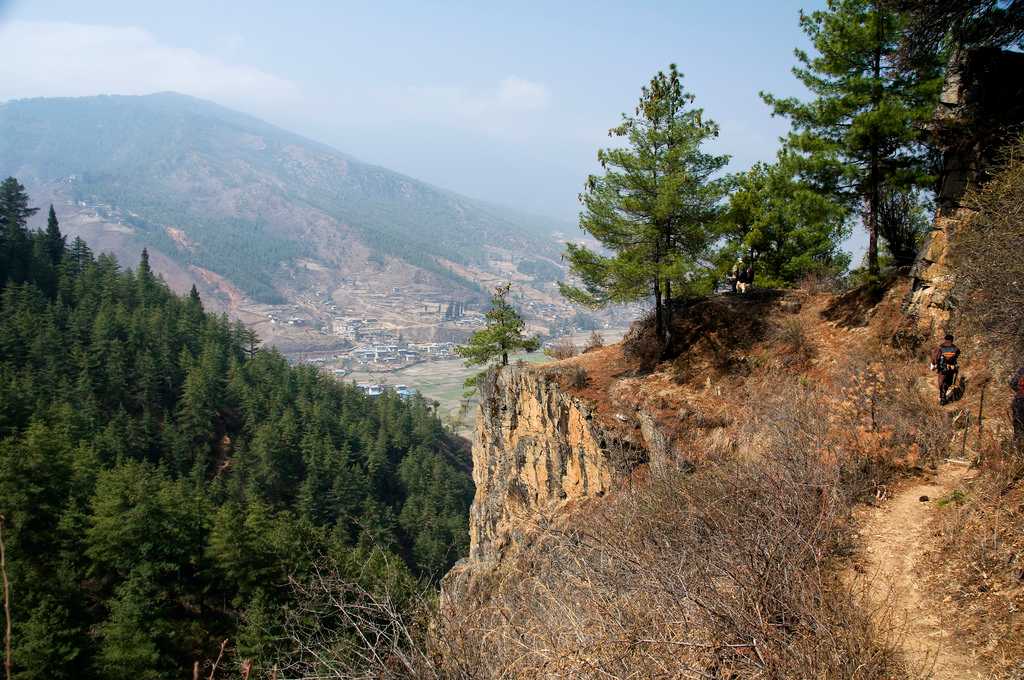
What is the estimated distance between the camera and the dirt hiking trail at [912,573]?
4.49 metres

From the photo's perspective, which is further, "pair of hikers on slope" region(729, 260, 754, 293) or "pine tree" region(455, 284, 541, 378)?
"pine tree" region(455, 284, 541, 378)

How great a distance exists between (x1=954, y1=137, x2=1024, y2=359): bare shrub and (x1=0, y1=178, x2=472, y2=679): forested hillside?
8.47 m

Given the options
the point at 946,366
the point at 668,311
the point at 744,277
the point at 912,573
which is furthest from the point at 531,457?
the point at 912,573

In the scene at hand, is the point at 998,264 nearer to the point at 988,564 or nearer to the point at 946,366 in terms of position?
the point at 946,366

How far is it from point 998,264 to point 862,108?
6567mm

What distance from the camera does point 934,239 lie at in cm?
1140

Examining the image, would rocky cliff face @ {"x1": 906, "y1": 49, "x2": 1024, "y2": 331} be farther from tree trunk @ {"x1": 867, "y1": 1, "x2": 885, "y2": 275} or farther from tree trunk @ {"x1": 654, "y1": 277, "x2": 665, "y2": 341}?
tree trunk @ {"x1": 654, "y1": 277, "x2": 665, "y2": 341}

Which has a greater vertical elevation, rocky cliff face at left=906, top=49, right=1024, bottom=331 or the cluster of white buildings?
rocky cliff face at left=906, top=49, right=1024, bottom=331

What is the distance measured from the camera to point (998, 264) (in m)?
7.82

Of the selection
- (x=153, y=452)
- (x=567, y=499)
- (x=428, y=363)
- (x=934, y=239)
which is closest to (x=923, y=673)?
(x=934, y=239)

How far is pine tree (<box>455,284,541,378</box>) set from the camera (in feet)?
68.0

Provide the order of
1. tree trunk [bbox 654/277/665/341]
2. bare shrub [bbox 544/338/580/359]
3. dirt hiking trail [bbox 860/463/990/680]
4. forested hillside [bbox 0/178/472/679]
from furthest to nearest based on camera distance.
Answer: bare shrub [bbox 544/338/580/359] → forested hillside [bbox 0/178/472/679] → tree trunk [bbox 654/277/665/341] → dirt hiking trail [bbox 860/463/990/680]

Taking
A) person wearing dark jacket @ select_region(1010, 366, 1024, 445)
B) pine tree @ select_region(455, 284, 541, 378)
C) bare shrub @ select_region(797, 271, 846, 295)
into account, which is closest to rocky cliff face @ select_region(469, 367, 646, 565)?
pine tree @ select_region(455, 284, 541, 378)

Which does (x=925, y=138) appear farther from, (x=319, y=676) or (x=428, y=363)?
(x=428, y=363)
